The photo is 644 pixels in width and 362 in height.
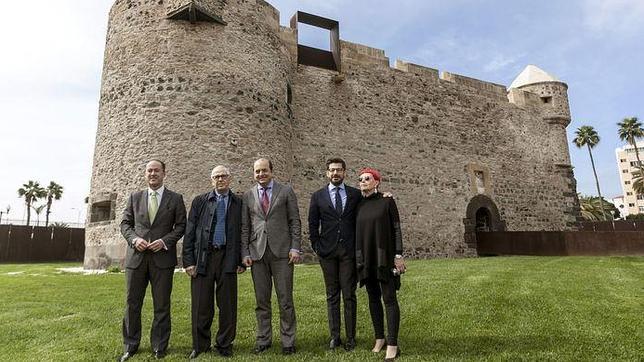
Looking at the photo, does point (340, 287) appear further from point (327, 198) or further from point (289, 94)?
point (289, 94)

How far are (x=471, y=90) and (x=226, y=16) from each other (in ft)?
39.5

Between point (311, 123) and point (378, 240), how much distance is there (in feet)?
36.1

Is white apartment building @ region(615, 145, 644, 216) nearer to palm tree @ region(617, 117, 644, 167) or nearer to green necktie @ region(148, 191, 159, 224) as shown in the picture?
palm tree @ region(617, 117, 644, 167)

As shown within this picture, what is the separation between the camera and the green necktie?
4555 millimetres

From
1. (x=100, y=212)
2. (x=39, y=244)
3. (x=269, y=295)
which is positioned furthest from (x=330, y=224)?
(x=39, y=244)

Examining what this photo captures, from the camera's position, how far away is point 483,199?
1872cm

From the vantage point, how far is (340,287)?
450cm

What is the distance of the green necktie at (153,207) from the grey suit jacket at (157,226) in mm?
33

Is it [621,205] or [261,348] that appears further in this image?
[621,205]

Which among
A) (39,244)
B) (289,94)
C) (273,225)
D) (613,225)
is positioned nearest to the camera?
(273,225)

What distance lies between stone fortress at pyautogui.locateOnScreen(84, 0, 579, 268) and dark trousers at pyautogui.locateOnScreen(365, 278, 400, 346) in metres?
7.64

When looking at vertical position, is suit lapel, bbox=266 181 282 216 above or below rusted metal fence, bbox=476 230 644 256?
above

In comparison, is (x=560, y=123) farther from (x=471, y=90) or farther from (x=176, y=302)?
(x=176, y=302)

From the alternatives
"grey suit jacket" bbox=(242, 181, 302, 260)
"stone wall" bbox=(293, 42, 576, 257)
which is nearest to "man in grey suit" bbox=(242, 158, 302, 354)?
"grey suit jacket" bbox=(242, 181, 302, 260)
